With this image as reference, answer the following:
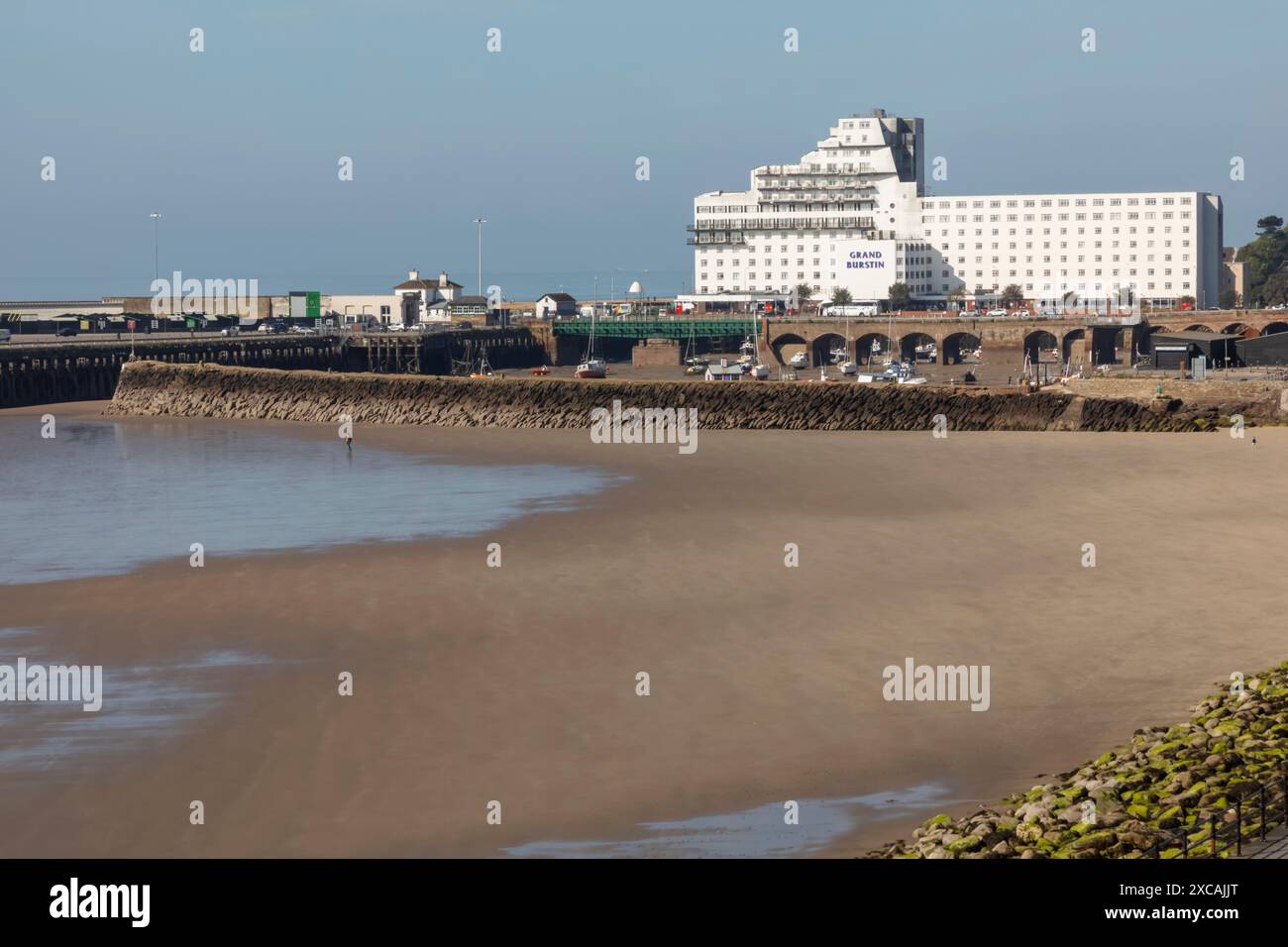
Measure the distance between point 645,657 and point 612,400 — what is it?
1754 inches

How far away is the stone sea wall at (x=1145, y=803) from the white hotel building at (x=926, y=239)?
159 meters

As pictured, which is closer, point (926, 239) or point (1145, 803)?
point (1145, 803)

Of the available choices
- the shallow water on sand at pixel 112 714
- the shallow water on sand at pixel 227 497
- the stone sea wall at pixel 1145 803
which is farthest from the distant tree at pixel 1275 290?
the shallow water on sand at pixel 112 714

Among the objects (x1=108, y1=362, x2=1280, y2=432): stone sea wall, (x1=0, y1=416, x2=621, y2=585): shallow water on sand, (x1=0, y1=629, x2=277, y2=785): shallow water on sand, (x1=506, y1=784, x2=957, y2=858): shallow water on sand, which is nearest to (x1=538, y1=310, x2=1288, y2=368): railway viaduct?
(x1=108, y1=362, x2=1280, y2=432): stone sea wall

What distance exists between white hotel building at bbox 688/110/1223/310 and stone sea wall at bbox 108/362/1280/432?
110177mm

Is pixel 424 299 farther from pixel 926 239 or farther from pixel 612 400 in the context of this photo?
pixel 612 400

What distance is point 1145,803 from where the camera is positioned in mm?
15328

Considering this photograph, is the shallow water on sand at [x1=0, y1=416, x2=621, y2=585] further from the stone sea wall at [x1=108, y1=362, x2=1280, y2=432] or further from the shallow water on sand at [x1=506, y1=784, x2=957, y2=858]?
the shallow water on sand at [x1=506, y1=784, x2=957, y2=858]

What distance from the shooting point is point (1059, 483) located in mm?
43188

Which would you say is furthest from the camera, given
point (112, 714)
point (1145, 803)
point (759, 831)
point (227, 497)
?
point (227, 497)

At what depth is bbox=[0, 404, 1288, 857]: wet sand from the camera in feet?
56.1

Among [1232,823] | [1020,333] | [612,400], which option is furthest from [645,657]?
[1020,333]
